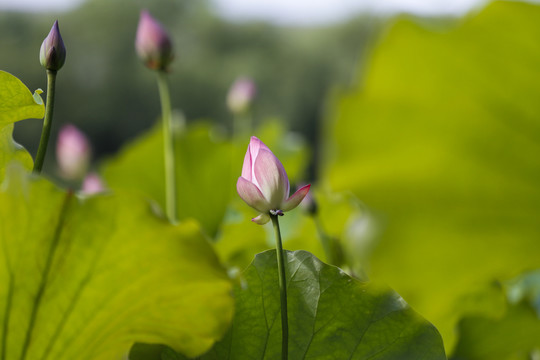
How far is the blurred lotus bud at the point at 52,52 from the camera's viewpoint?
163 mm

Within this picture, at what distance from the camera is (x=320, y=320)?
0.50 ft

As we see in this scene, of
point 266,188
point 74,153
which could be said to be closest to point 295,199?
point 266,188

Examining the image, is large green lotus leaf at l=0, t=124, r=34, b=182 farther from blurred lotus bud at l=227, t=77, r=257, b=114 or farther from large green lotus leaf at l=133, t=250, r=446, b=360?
blurred lotus bud at l=227, t=77, r=257, b=114

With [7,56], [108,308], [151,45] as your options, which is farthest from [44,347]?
[7,56]

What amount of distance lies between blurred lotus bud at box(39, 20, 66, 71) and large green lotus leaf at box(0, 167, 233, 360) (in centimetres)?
5

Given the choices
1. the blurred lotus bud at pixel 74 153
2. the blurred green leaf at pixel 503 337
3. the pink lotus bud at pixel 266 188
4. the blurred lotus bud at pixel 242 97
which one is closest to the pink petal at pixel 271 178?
the pink lotus bud at pixel 266 188

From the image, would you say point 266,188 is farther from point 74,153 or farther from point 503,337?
point 74,153

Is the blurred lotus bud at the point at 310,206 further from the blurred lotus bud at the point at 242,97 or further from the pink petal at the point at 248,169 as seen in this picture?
the blurred lotus bud at the point at 242,97

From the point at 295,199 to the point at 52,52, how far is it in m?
0.07

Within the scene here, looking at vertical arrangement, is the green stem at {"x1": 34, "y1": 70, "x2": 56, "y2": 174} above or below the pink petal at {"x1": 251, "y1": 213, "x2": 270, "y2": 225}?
above

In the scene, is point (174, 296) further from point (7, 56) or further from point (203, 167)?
point (7, 56)

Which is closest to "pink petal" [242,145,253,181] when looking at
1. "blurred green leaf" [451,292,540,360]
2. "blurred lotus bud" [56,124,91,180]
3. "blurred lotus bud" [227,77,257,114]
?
"blurred green leaf" [451,292,540,360]

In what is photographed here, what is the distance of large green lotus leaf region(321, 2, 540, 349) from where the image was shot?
5.1 inches

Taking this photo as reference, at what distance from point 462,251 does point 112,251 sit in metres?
0.07
